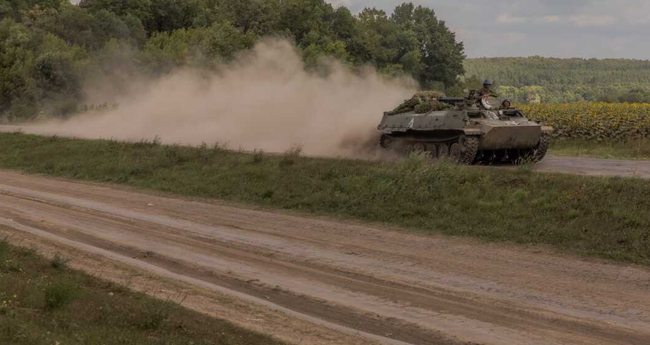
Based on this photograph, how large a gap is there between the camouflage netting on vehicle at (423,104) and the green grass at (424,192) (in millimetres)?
4166

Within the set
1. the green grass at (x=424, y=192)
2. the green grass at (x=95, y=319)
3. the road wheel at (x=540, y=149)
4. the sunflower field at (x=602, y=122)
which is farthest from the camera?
the sunflower field at (x=602, y=122)

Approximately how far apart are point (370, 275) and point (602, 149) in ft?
67.5

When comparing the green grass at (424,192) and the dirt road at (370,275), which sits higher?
the green grass at (424,192)

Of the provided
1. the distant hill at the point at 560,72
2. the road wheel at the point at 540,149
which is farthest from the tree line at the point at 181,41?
the distant hill at the point at 560,72

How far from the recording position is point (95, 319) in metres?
8.66

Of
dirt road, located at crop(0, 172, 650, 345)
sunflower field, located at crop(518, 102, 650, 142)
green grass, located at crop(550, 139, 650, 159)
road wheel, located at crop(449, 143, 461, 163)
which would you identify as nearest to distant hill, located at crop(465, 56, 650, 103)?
sunflower field, located at crop(518, 102, 650, 142)

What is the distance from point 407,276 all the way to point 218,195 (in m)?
9.94

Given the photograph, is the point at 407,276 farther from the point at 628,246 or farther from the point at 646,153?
the point at 646,153

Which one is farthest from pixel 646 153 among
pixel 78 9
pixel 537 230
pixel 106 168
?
pixel 78 9

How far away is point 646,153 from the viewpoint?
27500 mm

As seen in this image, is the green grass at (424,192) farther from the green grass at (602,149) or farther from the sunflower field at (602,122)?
the sunflower field at (602,122)

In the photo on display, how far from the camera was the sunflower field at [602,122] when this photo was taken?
3259cm

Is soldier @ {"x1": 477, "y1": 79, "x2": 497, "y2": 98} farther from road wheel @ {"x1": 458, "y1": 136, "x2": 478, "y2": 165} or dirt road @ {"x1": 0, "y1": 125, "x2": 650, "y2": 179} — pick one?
road wheel @ {"x1": 458, "y1": 136, "x2": 478, "y2": 165}

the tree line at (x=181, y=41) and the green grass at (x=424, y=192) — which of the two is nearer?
the green grass at (x=424, y=192)
